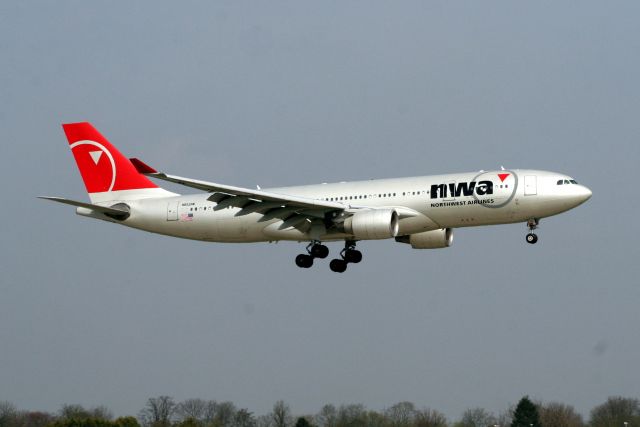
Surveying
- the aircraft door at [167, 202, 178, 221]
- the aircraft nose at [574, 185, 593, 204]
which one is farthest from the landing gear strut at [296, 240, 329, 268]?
the aircraft nose at [574, 185, 593, 204]

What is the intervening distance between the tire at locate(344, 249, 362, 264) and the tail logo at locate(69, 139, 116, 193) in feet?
42.6

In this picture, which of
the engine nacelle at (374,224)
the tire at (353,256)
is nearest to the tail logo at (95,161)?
the tire at (353,256)

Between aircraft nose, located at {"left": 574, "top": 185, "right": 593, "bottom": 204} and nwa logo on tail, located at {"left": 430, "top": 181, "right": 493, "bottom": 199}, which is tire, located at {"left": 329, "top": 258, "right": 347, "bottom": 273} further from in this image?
aircraft nose, located at {"left": 574, "top": 185, "right": 593, "bottom": 204}

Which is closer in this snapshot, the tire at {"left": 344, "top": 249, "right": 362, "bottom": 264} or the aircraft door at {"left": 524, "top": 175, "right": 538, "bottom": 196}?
the aircraft door at {"left": 524, "top": 175, "right": 538, "bottom": 196}

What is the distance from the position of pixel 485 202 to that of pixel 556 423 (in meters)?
24.8

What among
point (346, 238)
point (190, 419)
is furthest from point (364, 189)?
point (190, 419)

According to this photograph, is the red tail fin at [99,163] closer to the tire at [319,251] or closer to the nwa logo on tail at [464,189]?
the tire at [319,251]

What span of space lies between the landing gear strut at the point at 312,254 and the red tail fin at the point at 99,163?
346 inches

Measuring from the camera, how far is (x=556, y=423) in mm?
72625

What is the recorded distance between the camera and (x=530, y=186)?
173ft

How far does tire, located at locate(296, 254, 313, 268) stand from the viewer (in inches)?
2309

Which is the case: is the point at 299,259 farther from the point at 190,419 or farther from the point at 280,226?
the point at 190,419

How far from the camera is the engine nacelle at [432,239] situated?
190 ft

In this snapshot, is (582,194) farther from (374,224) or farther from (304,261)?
(304,261)
